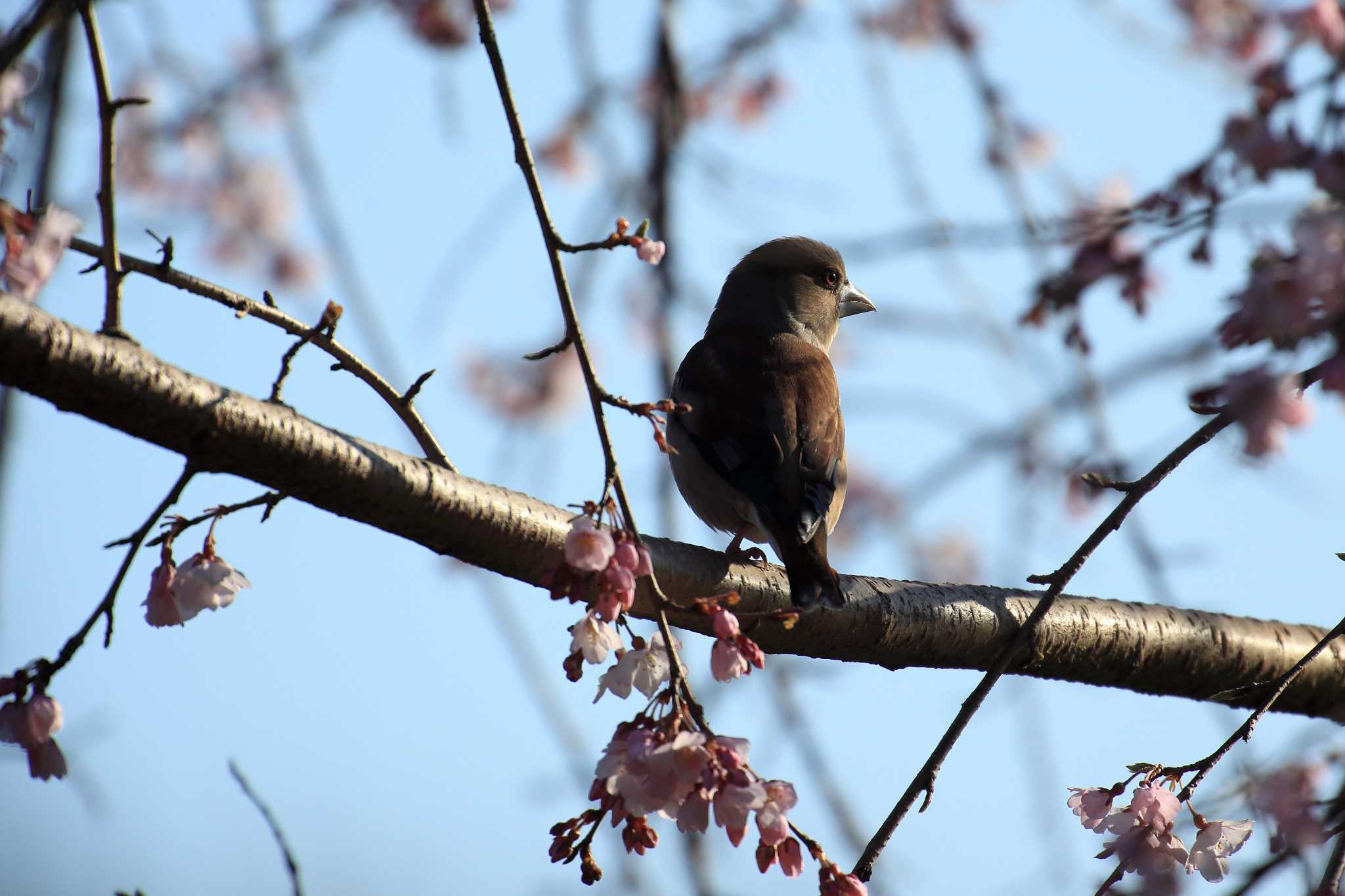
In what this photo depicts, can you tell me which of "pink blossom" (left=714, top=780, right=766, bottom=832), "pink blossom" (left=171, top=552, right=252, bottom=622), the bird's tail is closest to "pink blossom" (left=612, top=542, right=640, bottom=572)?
"pink blossom" (left=714, top=780, right=766, bottom=832)

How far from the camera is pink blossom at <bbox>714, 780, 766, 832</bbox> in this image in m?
2.20

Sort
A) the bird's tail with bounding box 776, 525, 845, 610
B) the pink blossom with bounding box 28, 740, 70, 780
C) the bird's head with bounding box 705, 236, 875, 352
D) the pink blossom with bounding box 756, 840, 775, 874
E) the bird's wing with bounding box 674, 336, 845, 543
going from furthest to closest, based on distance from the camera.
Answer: the bird's head with bounding box 705, 236, 875, 352 → the bird's wing with bounding box 674, 336, 845, 543 → the bird's tail with bounding box 776, 525, 845, 610 → the pink blossom with bounding box 28, 740, 70, 780 → the pink blossom with bounding box 756, 840, 775, 874

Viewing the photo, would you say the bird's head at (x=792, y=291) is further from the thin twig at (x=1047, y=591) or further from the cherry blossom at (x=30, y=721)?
the cherry blossom at (x=30, y=721)

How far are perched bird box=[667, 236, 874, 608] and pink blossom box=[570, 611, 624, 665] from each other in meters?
0.93

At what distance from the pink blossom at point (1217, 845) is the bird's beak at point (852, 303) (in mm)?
3929

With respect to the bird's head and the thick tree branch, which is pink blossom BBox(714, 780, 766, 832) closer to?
the thick tree branch

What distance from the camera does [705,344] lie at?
5.57 meters

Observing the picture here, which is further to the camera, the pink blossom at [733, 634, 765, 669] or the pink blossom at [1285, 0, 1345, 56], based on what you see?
the pink blossom at [1285, 0, 1345, 56]

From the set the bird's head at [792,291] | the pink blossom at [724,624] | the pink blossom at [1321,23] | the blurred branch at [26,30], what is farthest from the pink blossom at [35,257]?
the bird's head at [792,291]

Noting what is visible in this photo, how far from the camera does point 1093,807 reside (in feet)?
9.02

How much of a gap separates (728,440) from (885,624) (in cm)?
134

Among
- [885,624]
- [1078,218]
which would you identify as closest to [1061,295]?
[1078,218]

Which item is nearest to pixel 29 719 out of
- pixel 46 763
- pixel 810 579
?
pixel 46 763

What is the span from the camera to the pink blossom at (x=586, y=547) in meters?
2.20
